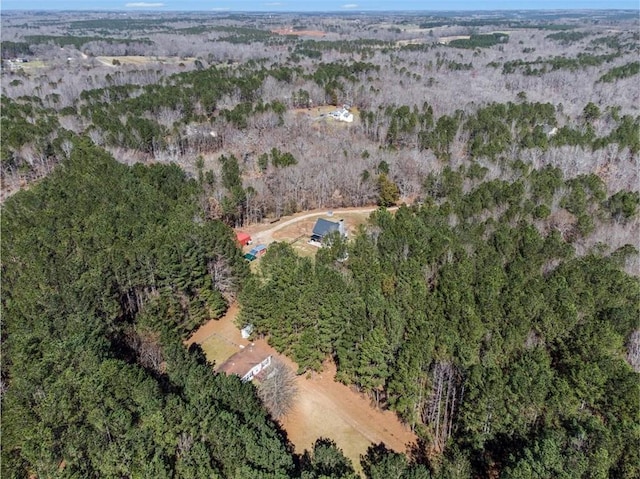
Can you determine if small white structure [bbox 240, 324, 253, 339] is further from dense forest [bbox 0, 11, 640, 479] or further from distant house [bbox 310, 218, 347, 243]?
distant house [bbox 310, 218, 347, 243]

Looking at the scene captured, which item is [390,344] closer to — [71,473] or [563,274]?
[563,274]

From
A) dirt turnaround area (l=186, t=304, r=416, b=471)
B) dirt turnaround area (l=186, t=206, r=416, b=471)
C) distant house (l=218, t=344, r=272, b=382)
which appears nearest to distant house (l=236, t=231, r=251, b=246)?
dirt turnaround area (l=186, t=206, r=416, b=471)

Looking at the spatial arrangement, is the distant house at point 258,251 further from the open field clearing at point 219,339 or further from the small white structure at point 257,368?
the small white structure at point 257,368

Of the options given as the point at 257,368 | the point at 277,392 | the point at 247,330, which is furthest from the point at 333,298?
the point at 247,330

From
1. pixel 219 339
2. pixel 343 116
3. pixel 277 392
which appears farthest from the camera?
pixel 343 116

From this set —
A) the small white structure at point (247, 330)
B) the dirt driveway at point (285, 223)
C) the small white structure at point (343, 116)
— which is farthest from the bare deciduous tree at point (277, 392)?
the small white structure at point (343, 116)

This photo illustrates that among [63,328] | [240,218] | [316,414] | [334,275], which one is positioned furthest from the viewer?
[240,218]

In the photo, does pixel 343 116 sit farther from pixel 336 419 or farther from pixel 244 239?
pixel 336 419

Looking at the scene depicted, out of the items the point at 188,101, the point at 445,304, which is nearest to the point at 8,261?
the point at 445,304
